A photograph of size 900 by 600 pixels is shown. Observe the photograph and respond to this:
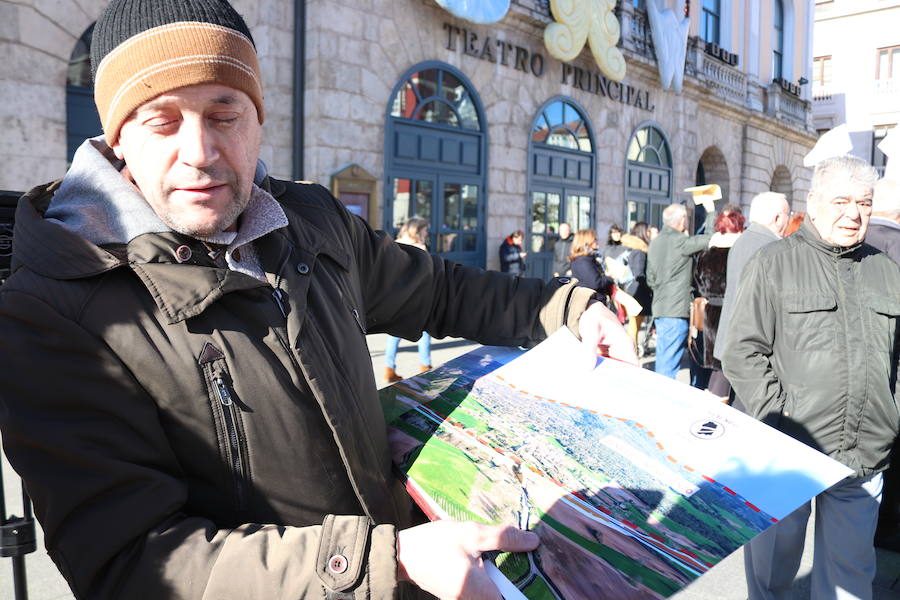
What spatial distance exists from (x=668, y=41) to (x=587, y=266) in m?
10.9

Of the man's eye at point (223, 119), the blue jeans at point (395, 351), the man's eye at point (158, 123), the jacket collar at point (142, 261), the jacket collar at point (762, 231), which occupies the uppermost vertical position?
the jacket collar at point (762, 231)

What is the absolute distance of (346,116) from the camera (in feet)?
31.3

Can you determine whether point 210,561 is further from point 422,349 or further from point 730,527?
point 422,349

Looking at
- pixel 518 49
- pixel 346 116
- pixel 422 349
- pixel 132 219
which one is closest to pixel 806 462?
pixel 132 219

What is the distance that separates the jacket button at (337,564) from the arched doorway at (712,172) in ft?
62.2

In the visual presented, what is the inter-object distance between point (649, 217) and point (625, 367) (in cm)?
1534

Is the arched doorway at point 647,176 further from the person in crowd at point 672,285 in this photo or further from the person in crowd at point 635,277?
the person in crowd at point 672,285

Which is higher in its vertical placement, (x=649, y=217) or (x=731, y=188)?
(x=731, y=188)

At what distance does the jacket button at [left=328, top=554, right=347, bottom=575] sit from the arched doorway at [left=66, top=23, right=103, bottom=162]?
803cm

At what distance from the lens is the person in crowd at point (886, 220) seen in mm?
3496

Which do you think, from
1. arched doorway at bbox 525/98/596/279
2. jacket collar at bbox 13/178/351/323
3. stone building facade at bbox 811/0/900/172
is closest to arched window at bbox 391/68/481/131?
arched doorway at bbox 525/98/596/279

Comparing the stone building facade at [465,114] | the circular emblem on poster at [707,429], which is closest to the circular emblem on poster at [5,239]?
the circular emblem on poster at [707,429]

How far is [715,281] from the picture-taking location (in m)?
5.56

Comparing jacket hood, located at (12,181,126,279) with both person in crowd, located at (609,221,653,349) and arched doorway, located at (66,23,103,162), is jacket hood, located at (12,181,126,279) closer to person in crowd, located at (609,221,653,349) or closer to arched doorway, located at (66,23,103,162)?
person in crowd, located at (609,221,653,349)
